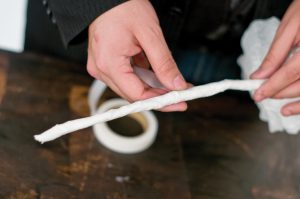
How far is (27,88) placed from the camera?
2.31 feet

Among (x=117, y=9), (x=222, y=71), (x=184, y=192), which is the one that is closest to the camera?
(x=117, y=9)

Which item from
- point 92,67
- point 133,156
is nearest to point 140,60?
point 92,67

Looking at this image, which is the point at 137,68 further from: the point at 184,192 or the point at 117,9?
the point at 184,192

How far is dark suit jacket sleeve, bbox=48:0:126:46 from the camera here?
0.52 meters

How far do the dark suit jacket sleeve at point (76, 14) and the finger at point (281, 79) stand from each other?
0.23m

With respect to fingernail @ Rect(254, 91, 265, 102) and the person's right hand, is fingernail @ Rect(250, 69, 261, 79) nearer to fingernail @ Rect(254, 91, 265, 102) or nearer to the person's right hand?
fingernail @ Rect(254, 91, 265, 102)

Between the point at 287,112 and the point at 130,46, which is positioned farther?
the point at 287,112

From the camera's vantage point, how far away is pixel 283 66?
0.58m

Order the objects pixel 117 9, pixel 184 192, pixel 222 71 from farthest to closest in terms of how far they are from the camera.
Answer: pixel 222 71 < pixel 184 192 < pixel 117 9

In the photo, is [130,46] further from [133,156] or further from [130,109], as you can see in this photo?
[133,156]

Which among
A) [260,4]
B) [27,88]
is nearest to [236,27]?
[260,4]

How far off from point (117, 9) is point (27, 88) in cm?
26

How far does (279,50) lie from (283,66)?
24 millimetres

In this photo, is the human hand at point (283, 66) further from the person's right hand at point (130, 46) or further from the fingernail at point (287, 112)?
the person's right hand at point (130, 46)
